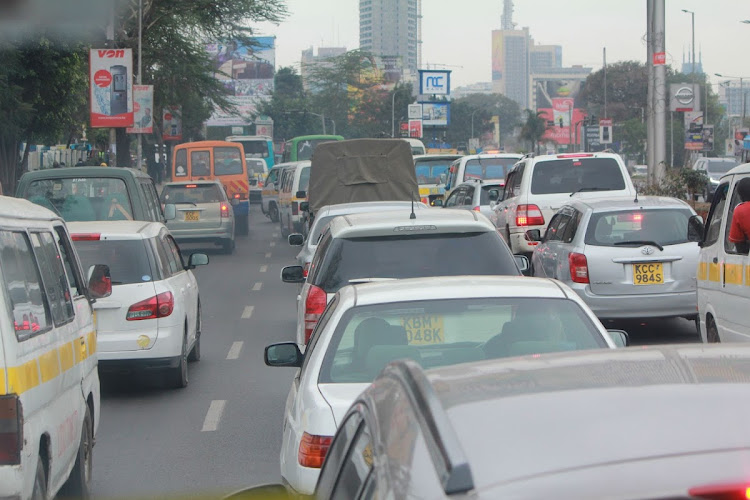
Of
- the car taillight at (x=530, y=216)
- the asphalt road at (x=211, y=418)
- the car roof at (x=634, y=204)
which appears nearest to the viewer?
the asphalt road at (x=211, y=418)

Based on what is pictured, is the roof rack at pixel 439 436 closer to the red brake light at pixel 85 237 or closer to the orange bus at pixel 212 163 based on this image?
the red brake light at pixel 85 237

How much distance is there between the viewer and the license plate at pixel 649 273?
41.1 ft

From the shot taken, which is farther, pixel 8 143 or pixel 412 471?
pixel 8 143

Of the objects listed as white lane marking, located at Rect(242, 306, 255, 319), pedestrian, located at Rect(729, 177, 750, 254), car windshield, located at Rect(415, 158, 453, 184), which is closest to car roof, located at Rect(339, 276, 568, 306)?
pedestrian, located at Rect(729, 177, 750, 254)

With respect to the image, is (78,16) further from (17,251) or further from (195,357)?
(17,251)

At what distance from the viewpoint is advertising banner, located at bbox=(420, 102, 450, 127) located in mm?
93250

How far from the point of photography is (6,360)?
4754 millimetres

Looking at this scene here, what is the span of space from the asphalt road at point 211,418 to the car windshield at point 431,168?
55.8 ft

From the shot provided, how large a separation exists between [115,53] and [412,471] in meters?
30.7

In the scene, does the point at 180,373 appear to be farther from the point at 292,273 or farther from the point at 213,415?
the point at 292,273

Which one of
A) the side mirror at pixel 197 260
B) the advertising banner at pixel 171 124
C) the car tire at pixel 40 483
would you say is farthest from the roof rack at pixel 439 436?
the advertising banner at pixel 171 124

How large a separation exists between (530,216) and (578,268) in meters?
5.56

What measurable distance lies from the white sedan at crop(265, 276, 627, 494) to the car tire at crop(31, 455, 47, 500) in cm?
107

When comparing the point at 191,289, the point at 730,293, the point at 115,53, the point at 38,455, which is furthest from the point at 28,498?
the point at 115,53
